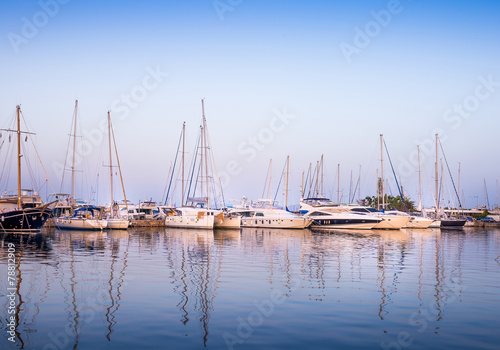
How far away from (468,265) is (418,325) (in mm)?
15335

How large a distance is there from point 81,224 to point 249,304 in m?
47.1

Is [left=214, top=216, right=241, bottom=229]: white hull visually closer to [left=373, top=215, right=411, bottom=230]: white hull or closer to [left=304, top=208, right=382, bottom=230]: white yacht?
[left=304, top=208, right=382, bottom=230]: white yacht

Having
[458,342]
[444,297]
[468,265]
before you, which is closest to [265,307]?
[458,342]

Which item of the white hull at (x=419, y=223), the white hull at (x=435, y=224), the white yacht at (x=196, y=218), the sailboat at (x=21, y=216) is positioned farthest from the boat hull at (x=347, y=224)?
the sailboat at (x=21, y=216)

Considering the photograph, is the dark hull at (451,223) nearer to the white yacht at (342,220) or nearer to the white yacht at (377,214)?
the white yacht at (377,214)

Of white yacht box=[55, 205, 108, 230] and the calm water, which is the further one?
white yacht box=[55, 205, 108, 230]

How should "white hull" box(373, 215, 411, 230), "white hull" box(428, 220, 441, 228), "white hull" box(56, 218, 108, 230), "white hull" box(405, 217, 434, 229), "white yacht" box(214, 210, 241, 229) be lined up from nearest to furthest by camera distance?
"white hull" box(56, 218, 108, 230) < "white yacht" box(214, 210, 241, 229) < "white hull" box(373, 215, 411, 230) < "white hull" box(405, 217, 434, 229) < "white hull" box(428, 220, 441, 228)

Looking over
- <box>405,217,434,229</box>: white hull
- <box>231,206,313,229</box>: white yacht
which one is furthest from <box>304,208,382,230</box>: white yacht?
<box>405,217,434,229</box>: white hull

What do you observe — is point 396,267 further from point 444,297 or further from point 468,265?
point 444,297

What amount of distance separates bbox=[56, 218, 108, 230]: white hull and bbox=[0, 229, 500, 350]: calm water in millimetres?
31188

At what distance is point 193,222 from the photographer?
6188 cm

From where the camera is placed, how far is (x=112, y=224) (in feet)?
190

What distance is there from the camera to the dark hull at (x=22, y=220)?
4488 centimetres

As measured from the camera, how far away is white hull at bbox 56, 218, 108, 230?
2224 inches
